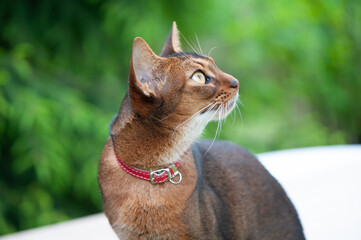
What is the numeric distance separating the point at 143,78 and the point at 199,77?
0.16 meters

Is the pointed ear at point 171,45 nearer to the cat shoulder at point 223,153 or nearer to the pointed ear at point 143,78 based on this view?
the pointed ear at point 143,78

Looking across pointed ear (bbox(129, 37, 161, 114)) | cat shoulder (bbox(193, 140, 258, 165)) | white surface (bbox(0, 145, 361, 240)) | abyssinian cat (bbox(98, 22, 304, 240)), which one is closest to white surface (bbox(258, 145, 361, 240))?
white surface (bbox(0, 145, 361, 240))

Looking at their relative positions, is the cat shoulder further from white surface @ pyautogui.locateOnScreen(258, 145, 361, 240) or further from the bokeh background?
the bokeh background

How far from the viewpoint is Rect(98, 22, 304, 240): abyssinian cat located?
1.09m

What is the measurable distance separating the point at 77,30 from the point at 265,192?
2.13 meters

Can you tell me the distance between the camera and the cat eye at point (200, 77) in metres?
1.11

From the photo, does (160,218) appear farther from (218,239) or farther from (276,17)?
(276,17)

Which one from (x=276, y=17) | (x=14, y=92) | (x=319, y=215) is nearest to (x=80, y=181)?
(x=14, y=92)

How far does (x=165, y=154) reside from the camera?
1.14 m

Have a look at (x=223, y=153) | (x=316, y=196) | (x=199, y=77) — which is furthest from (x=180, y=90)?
(x=316, y=196)

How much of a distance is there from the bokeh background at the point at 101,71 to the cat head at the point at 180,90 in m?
0.80

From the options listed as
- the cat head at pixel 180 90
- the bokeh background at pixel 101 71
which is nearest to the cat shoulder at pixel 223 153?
the cat head at pixel 180 90

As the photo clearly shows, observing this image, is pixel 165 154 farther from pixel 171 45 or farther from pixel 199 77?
pixel 171 45

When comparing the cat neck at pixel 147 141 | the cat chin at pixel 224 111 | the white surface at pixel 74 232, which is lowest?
the white surface at pixel 74 232
